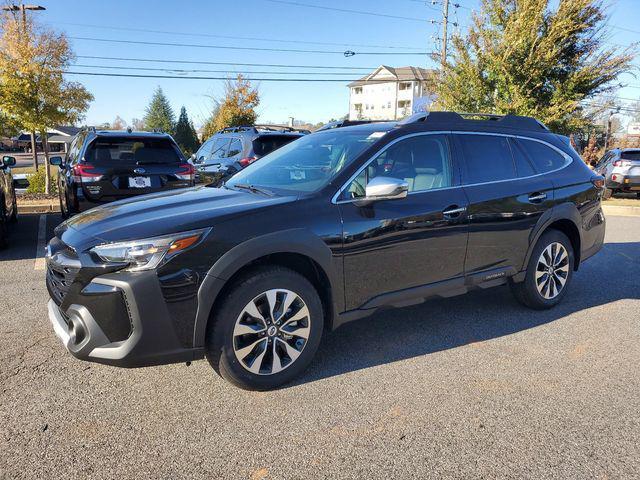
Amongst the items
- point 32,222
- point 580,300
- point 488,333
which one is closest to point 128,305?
point 488,333

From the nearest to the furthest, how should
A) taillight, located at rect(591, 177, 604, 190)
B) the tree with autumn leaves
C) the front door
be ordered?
the front door, taillight, located at rect(591, 177, 604, 190), the tree with autumn leaves

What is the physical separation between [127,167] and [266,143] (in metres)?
2.86

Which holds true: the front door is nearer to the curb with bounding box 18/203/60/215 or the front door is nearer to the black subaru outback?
the black subaru outback

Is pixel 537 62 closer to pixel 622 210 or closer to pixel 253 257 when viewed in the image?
pixel 622 210

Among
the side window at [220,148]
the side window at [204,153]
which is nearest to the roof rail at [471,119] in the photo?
the side window at [220,148]

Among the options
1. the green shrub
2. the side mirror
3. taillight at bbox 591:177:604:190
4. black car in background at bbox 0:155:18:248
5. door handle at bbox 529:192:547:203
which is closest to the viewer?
the side mirror

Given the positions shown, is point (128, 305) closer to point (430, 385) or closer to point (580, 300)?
point (430, 385)

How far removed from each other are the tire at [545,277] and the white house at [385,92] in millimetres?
67919

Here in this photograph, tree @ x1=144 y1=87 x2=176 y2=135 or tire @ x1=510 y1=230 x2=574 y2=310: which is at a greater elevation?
tree @ x1=144 y1=87 x2=176 y2=135

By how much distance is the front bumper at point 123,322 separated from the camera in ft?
8.87

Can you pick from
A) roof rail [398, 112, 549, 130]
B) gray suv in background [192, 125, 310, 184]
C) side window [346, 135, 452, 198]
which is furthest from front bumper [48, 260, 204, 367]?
gray suv in background [192, 125, 310, 184]

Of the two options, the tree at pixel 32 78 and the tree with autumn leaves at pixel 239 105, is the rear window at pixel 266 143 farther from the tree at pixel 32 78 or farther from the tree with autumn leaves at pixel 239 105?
the tree with autumn leaves at pixel 239 105

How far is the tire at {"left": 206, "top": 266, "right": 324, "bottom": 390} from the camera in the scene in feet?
9.73

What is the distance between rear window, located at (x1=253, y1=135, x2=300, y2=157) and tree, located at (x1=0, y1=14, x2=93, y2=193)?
7.07 meters
